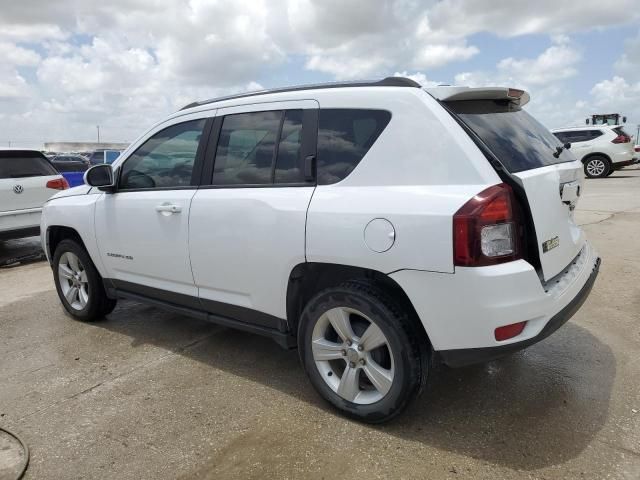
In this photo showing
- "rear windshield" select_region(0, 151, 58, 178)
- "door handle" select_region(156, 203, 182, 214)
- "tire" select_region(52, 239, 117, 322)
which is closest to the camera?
"door handle" select_region(156, 203, 182, 214)

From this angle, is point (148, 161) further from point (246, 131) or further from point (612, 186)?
point (612, 186)

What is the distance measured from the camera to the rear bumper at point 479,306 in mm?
2367

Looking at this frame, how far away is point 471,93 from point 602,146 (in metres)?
16.3

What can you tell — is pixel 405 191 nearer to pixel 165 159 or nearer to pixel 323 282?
pixel 323 282

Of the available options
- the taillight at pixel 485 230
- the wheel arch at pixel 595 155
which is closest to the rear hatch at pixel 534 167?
the taillight at pixel 485 230

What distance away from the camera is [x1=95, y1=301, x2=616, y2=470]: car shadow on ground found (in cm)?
263

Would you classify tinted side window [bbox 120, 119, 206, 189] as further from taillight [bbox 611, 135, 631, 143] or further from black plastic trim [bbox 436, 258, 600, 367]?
taillight [bbox 611, 135, 631, 143]

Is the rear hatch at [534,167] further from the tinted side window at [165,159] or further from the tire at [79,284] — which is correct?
the tire at [79,284]

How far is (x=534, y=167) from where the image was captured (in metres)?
2.73

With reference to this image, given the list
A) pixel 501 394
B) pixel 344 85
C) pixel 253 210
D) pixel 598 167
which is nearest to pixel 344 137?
pixel 344 85

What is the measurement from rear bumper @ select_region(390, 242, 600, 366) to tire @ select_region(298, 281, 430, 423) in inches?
5.7

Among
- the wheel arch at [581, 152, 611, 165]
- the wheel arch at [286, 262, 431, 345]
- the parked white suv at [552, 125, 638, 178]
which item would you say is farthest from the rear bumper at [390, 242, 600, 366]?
the wheel arch at [581, 152, 611, 165]

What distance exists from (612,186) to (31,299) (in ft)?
47.6

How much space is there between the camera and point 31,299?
5.55 m
